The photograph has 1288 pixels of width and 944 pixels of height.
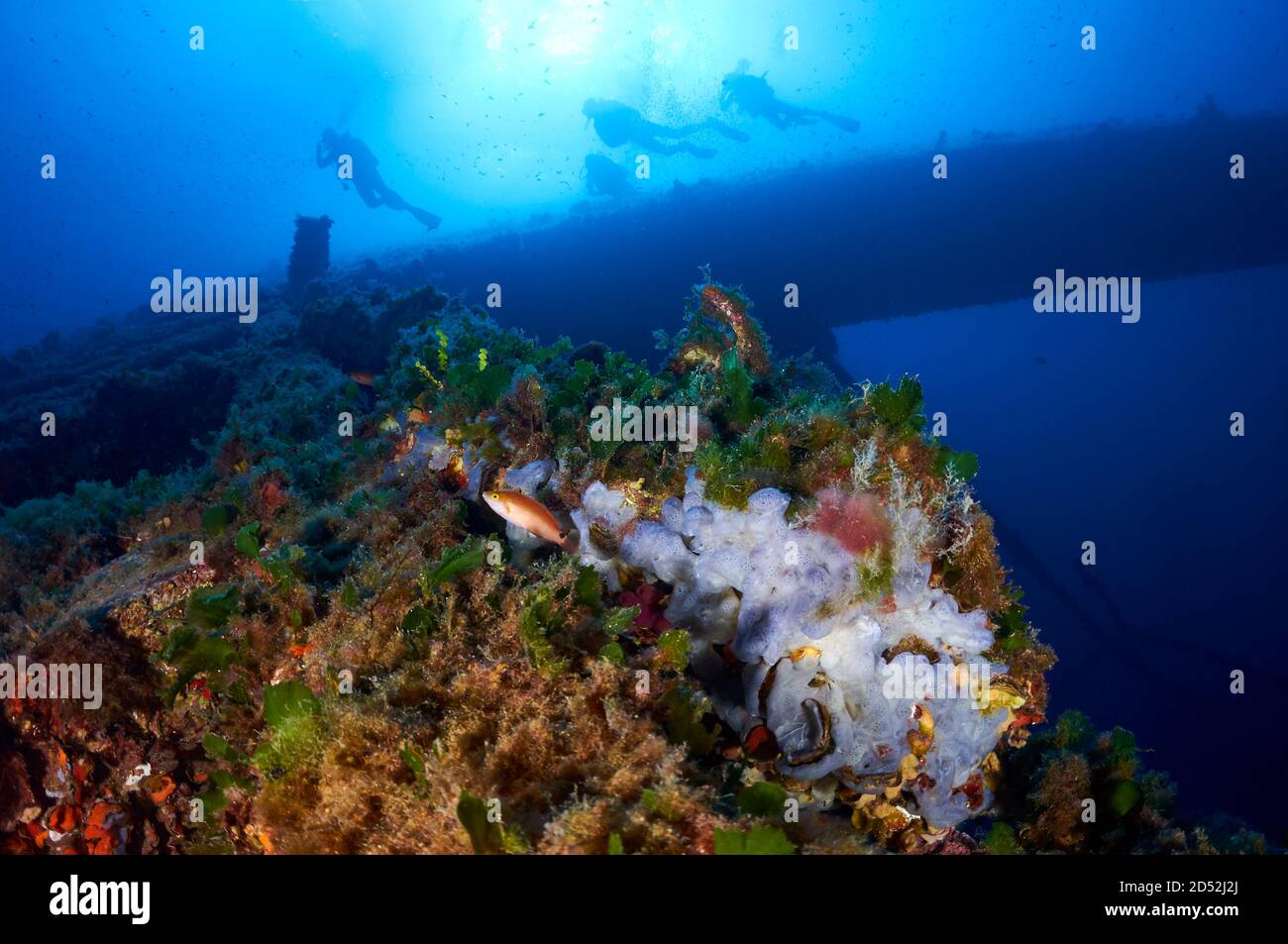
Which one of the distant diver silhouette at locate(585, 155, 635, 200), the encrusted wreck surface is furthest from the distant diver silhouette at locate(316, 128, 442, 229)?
the encrusted wreck surface

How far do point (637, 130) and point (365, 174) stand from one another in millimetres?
15742

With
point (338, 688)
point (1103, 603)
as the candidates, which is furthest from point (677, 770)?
point (1103, 603)

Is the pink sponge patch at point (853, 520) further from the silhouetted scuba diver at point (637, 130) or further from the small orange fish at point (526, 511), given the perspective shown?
the silhouetted scuba diver at point (637, 130)

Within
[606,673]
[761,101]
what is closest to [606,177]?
[761,101]

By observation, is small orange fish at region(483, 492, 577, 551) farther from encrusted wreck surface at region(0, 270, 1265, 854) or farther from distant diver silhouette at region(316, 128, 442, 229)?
distant diver silhouette at region(316, 128, 442, 229)

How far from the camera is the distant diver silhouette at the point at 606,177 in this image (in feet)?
95.0

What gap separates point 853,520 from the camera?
3.35m

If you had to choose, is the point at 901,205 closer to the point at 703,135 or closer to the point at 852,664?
the point at 703,135

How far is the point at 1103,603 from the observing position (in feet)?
103

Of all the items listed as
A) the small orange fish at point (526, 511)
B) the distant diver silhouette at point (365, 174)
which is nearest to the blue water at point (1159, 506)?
the small orange fish at point (526, 511)

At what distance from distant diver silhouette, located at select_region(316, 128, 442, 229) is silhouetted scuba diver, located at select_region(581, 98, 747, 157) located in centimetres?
1041

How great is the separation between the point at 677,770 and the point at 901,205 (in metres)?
24.2

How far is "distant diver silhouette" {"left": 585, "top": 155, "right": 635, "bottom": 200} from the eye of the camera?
28969 millimetres
